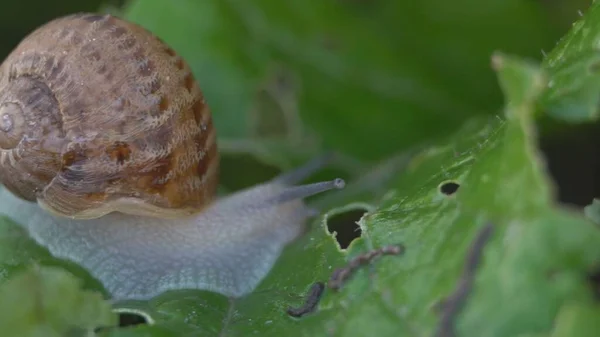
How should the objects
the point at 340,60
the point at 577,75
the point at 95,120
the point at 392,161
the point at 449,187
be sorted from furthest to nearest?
the point at 340,60 → the point at 392,161 → the point at 95,120 → the point at 449,187 → the point at 577,75

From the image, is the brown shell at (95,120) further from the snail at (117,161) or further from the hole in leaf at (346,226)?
the hole in leaf at (346,226)

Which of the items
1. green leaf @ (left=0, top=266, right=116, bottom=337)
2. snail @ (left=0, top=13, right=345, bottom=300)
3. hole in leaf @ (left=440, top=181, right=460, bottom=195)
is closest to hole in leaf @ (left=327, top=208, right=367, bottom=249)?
snail @ (left=0, top=13, right=345, bottom=300)

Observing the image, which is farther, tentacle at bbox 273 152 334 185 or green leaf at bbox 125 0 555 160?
green leaf at bbox 125 0 555 160

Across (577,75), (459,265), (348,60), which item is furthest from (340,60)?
(459,265)

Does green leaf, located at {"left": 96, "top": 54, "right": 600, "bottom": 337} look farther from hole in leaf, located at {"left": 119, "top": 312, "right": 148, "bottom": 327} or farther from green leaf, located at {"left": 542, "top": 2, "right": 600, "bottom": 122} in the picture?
green leaf, located at {"left": 542, "top": 2, "right": 600, "bottom": 122}

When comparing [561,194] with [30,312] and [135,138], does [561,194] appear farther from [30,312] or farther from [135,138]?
[30,312]

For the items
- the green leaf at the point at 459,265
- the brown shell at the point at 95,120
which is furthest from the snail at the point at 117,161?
the green leaf at the point at 459,265

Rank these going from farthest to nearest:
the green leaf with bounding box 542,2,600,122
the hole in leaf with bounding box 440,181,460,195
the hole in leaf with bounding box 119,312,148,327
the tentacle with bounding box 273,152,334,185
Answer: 1. the tentacle with bounding box 273,152,334,185
2. the hole in leaf with bounding box 119,312,148,327
3. the hole in leaf with bounding box 440,181,460,195
4. the green leaf with bounding box 542,2,600,122

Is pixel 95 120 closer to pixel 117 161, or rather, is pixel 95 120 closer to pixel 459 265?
pixel 117 161

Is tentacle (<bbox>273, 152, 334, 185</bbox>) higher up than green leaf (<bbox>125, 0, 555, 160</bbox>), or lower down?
lower down

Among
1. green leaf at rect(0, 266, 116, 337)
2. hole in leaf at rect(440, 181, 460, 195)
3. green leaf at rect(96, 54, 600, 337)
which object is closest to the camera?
green leaf at rect(96, 54, 600, 337)
